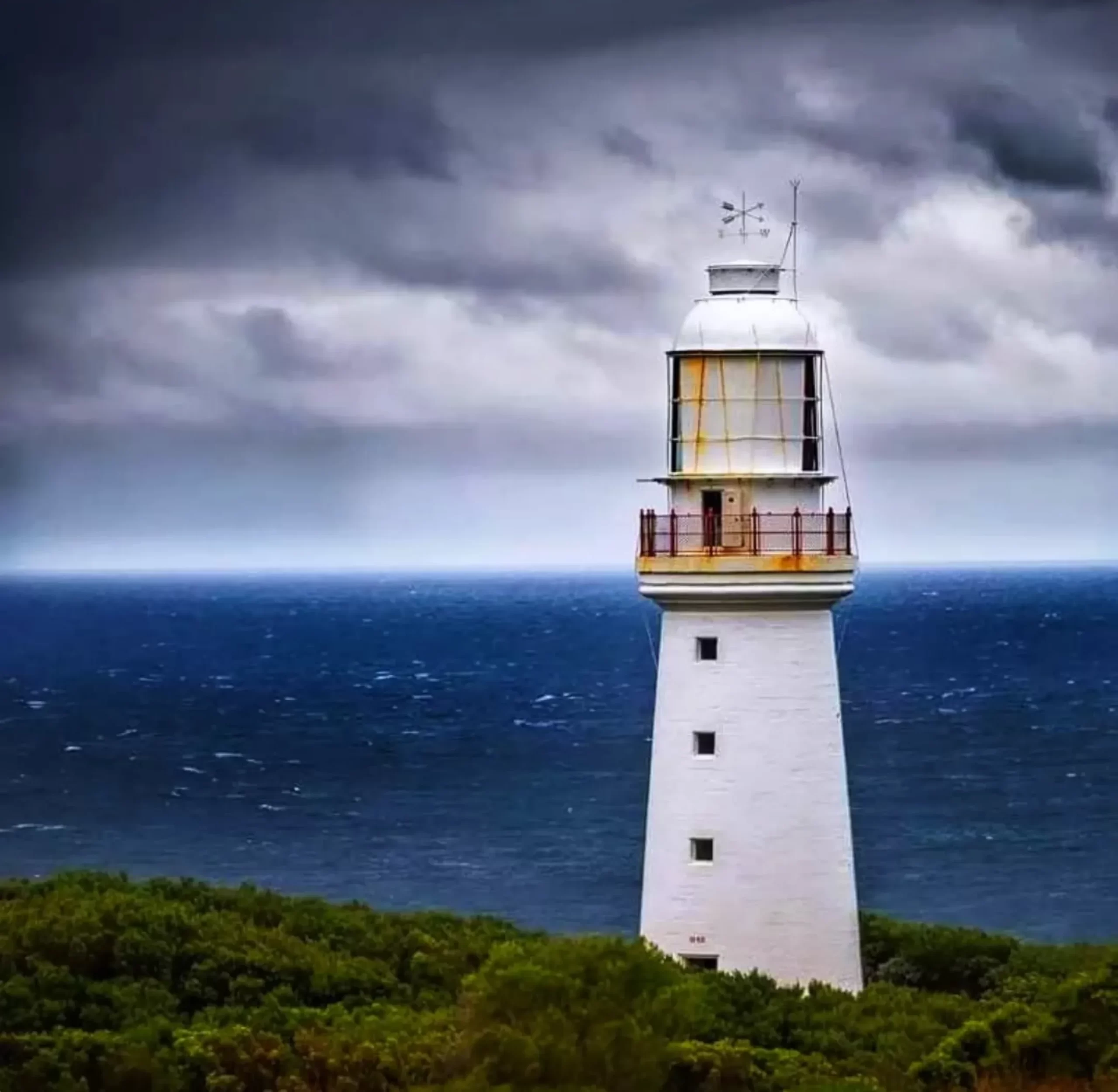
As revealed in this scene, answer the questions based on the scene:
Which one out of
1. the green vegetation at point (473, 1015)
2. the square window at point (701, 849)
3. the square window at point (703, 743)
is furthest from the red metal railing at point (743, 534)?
the green vegetation at point (473, 1015)

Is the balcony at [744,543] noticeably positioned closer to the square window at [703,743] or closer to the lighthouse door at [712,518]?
the lighthouse door at [712,518]

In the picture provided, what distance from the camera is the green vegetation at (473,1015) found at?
2111cm

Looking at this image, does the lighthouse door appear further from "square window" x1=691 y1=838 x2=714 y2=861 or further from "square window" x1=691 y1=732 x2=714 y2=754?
"square window" x1=691 y1=838 x2=714 y2=861

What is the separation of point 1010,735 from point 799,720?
78570mm

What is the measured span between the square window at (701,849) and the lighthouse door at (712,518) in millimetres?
2590

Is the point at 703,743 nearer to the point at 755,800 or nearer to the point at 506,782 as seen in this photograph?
the point at 755,800

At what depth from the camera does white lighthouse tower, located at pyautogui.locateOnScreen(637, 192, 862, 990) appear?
83.0 feet

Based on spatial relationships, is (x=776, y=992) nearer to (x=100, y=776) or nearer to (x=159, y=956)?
(x=159, y=956)

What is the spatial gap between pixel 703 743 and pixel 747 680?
68 centimetres

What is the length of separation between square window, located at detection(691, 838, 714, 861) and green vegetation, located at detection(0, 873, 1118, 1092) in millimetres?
1105

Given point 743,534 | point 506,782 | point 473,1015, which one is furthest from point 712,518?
point 506,782

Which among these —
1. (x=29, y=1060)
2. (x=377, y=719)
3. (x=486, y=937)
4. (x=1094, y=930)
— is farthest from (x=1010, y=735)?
(x=29, y=1060)

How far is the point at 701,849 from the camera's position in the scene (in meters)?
25.4

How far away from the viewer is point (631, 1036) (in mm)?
20984
